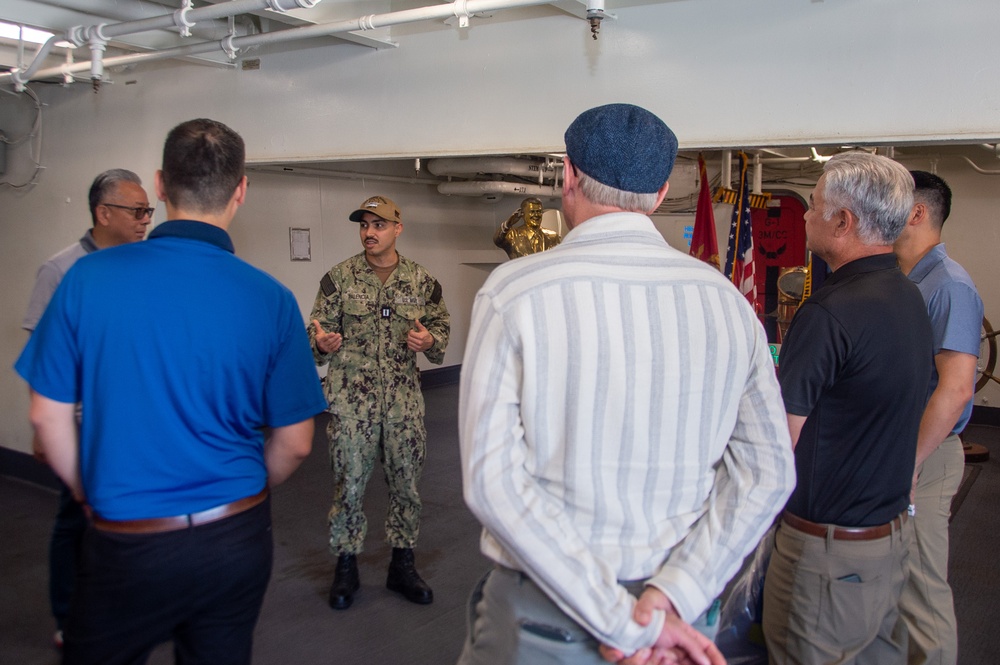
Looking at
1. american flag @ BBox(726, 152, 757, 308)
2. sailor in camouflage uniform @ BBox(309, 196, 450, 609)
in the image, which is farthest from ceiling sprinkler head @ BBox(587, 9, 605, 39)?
american flag @ BBox(726, 152, 757, 308)

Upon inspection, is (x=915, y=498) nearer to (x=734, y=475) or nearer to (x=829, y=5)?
(x=734, y=475)

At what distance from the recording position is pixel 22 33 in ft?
12.5

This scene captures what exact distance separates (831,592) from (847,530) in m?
0.16

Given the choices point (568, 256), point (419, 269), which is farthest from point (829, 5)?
point (568, 256)

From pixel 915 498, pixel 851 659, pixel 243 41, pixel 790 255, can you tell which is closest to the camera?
pixel 851 659

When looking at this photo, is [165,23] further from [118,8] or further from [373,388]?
[373,388]

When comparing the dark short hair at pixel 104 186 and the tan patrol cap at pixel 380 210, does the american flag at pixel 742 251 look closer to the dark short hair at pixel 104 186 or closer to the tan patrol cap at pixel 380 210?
the tan patrol cap at pixel 380 210

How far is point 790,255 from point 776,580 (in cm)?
748

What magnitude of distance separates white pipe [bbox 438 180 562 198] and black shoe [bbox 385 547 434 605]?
16.2ft

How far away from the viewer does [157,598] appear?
1590mm

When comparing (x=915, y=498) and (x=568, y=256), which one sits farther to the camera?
(x=915, y=498)

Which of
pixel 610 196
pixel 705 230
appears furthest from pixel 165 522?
pixel 705 230

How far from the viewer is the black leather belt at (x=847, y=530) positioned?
1902mm

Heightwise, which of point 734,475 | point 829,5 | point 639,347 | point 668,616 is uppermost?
point 829,5
